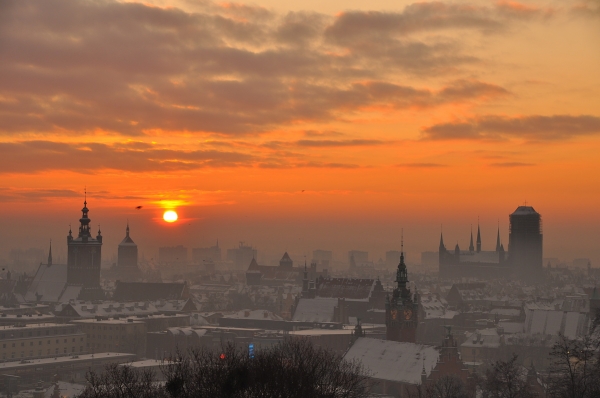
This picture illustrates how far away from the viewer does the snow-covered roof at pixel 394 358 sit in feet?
318

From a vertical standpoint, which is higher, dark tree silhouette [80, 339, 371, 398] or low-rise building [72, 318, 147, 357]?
dark tree silhouette [80, 339, 371, 398]

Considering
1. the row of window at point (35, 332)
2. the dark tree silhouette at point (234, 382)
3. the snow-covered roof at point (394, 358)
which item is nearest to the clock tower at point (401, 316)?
the snow-covered roof at point (394, 358)

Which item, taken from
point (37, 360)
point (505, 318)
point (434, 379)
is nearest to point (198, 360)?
point (434, 379)

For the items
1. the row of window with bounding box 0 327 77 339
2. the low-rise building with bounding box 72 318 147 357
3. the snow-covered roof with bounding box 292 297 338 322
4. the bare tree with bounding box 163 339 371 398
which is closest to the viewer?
the bare tree with bounding box 163 339 371 398

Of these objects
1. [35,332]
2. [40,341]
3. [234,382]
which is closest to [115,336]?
[35,332]

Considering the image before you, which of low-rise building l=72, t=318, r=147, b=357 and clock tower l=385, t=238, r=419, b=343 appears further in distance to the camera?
low-rise building l=72, t=318, r=147, b=357

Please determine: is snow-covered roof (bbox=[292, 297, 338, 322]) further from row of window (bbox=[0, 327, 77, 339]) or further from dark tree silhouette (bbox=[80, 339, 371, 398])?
dark tree silhouette (bbox=[80, 339, 371, 398])

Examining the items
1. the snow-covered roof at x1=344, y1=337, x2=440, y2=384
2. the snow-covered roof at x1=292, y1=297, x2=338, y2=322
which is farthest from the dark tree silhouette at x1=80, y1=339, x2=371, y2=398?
the snow-covered roof at x1=292, y1=297, x2=338, y2=322

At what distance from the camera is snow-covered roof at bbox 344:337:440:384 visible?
9688 centimetres

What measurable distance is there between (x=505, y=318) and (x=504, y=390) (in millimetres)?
115950

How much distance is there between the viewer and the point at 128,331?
527ft

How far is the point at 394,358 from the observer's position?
326ft

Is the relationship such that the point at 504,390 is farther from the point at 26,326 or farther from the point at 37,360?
the point at 26,326

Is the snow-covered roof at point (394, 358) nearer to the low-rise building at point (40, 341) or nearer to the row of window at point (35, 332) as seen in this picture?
the low-rise building at point (40, 341)
